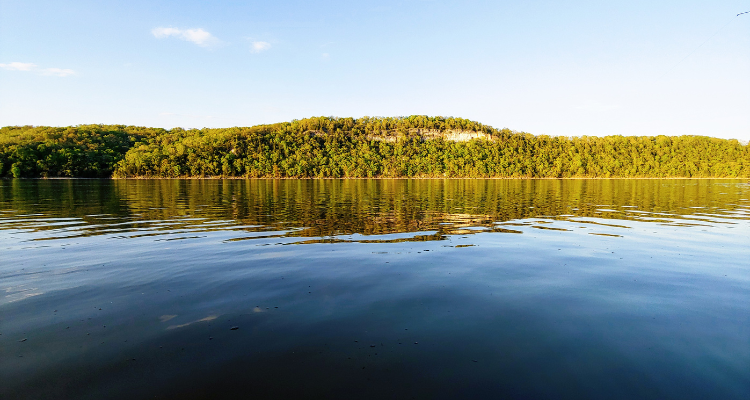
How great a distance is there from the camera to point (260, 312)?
7.99 metres

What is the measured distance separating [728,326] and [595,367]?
402 cm

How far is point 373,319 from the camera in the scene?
7633 mm

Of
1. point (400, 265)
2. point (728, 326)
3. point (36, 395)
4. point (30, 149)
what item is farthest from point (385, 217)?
point (30, 149)

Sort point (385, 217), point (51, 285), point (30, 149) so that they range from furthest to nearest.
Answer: point (30, 149), point (385, 217), point (51, 285)

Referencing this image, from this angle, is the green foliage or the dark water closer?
the dark water

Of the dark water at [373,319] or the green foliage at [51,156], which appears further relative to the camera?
the green foliage at [51,156]

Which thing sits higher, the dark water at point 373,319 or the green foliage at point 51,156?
the green foliage at point 51,156

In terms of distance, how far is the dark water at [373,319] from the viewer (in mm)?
5387

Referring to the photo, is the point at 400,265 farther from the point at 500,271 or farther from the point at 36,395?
the point at 36,395

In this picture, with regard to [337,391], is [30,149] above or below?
above

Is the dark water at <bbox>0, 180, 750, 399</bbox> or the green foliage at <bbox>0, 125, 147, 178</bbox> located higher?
the green foliage at <bbox>0, 125, 147, 178</bbox>

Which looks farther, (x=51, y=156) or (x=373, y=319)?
(x=51, y=156)

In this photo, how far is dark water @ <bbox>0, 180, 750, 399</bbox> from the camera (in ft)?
17.7

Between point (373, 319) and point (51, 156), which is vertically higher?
point (51, 156)
